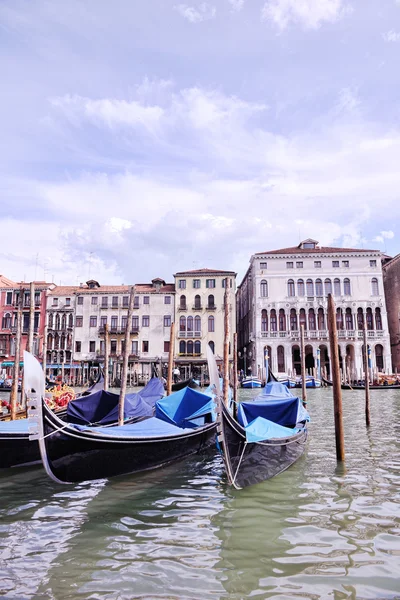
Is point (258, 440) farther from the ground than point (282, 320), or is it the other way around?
point (282, 320)

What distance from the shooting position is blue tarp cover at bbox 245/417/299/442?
563 centimetres

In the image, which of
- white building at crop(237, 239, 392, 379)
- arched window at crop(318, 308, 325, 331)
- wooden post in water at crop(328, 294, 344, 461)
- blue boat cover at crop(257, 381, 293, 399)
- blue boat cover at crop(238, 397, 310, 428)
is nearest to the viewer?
wooden post in water at crop(328, 294, 344, 461)

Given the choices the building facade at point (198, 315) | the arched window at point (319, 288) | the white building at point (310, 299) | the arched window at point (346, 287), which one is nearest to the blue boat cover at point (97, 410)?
the building facade at point (198, 315)

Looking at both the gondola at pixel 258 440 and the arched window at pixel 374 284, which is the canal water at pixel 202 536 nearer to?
the gondola at pixel 258 440

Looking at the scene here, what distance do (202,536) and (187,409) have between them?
4.63 metres

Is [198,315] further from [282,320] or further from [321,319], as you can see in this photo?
[321,319]

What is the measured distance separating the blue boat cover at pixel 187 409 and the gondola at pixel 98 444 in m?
0.66

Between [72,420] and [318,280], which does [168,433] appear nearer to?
[72,420]

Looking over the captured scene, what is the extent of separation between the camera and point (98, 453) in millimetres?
5863

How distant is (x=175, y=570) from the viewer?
3441 millimetres

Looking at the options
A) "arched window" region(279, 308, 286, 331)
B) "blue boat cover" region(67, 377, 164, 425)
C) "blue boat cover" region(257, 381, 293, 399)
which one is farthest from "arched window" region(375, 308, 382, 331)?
"blue boat cover" region(67, 377, 164, 425)

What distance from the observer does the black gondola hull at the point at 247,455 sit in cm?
529

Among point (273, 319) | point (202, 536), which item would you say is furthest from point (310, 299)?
point (202, 536)

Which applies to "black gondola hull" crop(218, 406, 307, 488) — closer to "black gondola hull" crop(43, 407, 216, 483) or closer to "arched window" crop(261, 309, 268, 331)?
"black gondola hull" crop(43, 407, 216, 483)
